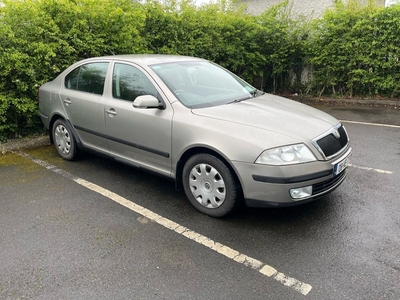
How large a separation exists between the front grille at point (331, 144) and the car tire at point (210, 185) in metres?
0.89

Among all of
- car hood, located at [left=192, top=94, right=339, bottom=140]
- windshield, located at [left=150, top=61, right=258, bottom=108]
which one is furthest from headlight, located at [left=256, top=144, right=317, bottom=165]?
windshield, located at [left=150, top=61, right=258, bottom=108]

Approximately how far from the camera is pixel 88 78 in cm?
460

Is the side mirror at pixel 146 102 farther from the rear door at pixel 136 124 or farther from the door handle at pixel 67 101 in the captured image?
the door handle at pixel 67 101

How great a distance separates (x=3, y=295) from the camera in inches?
94.7

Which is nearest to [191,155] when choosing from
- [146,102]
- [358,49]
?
[146,102]

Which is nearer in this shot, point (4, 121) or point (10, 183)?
Answer: point (10, 183)

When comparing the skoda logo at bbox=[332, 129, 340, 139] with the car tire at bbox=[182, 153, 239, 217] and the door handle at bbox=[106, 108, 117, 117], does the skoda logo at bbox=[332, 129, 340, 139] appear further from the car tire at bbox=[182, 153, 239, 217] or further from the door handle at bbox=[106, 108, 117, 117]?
the door handle at bbox=[106, 108, 117, 117]

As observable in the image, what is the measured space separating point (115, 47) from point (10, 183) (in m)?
3.52

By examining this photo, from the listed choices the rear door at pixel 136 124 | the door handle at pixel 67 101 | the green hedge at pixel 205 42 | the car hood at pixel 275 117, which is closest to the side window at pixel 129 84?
the rear door at pixel 136 124

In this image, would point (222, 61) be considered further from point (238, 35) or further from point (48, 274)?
point (48, 274)

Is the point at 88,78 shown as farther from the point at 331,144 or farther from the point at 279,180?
the point at 331,144

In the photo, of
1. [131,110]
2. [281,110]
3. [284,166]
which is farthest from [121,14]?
[284,166]

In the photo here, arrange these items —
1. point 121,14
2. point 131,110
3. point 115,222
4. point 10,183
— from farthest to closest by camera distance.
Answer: point 121,14 < point 10,183 < point 131,110 < point 115,222

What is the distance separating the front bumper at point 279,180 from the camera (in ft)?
9.60
